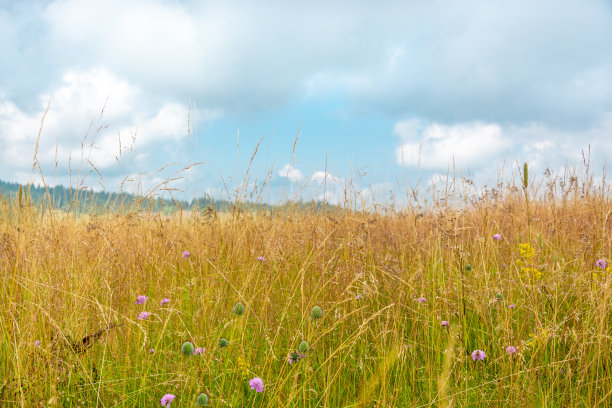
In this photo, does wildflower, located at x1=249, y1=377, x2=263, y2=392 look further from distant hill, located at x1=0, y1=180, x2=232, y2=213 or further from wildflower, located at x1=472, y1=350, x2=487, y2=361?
distant hill, located at x1=0, y1=180, x2=232, y2=213

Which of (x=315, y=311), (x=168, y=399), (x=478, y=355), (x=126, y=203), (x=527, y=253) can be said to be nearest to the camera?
(x=168, y=399)

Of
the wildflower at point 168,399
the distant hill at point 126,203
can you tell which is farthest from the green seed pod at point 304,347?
the distant hill at point 126,203

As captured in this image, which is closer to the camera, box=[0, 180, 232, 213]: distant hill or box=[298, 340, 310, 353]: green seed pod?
box=[298, 340, 310, 353]: green seed pod

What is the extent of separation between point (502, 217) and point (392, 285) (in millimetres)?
3010

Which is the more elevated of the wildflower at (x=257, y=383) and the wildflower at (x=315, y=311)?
the wildflower at (x=315, y=311)

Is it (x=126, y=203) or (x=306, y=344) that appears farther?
(x=126, y=203)

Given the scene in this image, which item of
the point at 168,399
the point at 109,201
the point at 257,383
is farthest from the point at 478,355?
the point at 109,201

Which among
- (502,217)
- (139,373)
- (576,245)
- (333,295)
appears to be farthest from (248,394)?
(502,217)

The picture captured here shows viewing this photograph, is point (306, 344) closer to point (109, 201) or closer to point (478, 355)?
point (478, 355)

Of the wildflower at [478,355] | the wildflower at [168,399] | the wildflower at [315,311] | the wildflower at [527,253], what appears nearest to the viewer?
the wildflower at [168,399]

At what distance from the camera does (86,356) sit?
1996 mm

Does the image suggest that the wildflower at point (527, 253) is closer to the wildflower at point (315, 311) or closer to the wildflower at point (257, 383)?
the wildflower at point (315, 311)

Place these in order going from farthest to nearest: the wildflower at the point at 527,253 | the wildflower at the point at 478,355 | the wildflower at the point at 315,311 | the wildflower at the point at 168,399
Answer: the wildflower at the point at 527,253
the wildflower at the point at 478,355
the wildflower at the point at 315,311
the wildflower at the point at 168,399

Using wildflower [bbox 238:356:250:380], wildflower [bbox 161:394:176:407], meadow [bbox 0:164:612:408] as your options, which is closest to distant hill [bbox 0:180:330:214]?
meadow [bbox 0:164:612:408]
